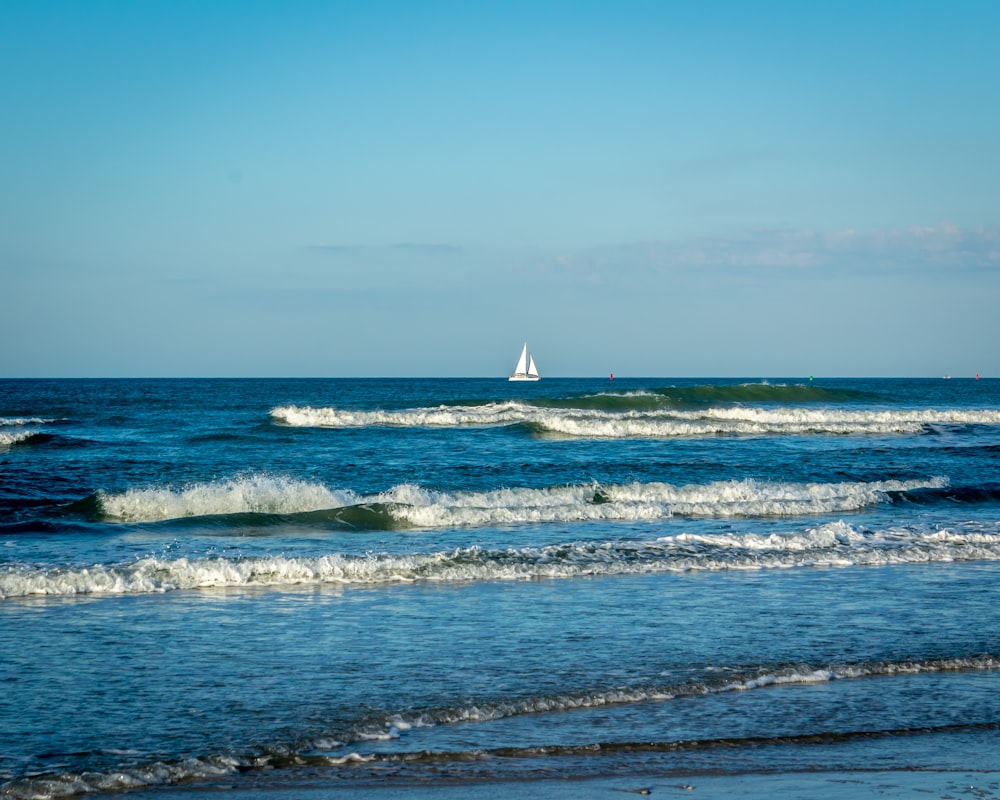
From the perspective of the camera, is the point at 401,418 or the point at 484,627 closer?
the point at 484,627

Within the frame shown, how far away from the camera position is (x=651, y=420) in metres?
43.1

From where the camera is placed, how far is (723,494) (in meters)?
21.0

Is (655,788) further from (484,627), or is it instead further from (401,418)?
(401,418)

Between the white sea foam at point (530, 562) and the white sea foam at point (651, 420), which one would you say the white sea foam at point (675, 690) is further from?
the white sea foam at point (651, 420)

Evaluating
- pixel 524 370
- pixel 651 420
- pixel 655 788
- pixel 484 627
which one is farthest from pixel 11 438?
pixel 524 370

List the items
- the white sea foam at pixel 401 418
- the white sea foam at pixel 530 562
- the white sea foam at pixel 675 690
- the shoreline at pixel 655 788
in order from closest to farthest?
1. the shoreline at pixel 655 788
2. the white sea foam at pixel 675 690
3. the white sea foam at pixel 530 562
4. the white sea foam at pixel 401 418

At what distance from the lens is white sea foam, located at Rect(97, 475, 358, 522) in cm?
1838

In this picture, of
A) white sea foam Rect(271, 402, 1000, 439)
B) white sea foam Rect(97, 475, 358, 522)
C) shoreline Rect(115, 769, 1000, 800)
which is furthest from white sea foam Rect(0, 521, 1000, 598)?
white sea foam Rect(271, 402, 1000, 439)

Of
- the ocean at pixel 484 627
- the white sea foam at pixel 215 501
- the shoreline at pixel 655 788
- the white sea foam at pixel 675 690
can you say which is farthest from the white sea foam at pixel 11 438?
the shoreline at pixel 655 788

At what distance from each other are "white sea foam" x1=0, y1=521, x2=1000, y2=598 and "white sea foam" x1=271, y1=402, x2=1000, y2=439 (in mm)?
21555

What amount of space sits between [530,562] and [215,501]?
332 inches

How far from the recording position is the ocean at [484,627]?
6.16 metres

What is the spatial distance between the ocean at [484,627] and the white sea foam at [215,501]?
0.06 metres

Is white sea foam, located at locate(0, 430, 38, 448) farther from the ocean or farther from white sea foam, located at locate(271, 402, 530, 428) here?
white sea foam, located at locate(271, 402, 530, 428)
